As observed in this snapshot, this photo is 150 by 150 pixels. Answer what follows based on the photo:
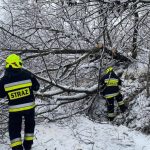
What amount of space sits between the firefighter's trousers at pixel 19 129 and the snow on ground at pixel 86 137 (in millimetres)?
428

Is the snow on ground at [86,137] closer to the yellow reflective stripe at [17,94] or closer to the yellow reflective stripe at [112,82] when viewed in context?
the yellow reflective stripe at [17,94]

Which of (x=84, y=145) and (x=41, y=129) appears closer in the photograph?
(x=84, y=145)

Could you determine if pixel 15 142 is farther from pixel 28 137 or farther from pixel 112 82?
pixel 112 82

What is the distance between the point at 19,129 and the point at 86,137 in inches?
59.8

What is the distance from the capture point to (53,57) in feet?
33.8

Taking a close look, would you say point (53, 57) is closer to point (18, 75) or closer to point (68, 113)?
point (68, 113)

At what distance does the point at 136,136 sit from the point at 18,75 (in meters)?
2.82

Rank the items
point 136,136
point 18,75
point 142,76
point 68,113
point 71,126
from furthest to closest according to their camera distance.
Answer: point 142,76 → point 68,113 → point 71,126 → point 136,136 → point 18,75

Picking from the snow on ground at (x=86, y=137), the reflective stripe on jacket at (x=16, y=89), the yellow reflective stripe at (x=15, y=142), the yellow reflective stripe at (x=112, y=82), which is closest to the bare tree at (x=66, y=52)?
the yellow reflective stripe at (x=112, y=82)

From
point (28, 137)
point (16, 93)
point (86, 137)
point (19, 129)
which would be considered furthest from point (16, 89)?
point (86, 137)

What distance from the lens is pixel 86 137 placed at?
725cm

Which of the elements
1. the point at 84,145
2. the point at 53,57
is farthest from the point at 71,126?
the point at 53,57

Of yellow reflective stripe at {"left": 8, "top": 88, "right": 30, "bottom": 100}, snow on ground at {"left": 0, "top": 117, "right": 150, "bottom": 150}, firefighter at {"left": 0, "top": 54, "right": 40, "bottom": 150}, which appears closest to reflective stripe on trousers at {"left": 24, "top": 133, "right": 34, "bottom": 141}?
firefighter at {"left": 0, "top": 54, "right": 40, "bottom": 150}

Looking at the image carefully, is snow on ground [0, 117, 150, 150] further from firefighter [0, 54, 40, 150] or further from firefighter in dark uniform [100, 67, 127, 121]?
firefighter in dark uniform [100, 67, 127, 121]
